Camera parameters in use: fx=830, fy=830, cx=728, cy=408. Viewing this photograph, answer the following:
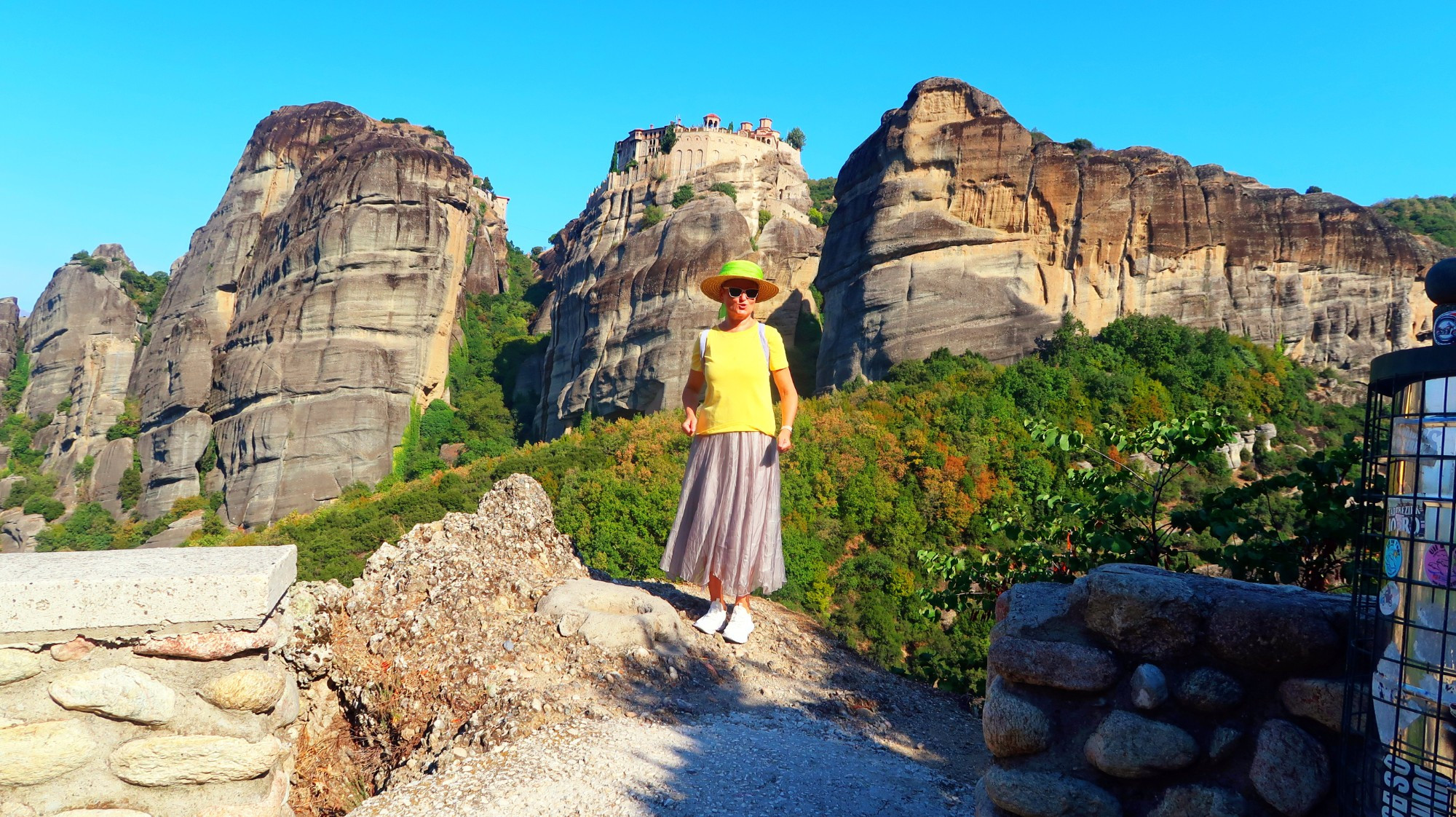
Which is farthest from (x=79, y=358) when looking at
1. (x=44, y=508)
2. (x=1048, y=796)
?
(x=1048, y=796)

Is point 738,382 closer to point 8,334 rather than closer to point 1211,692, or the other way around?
point 1211,692

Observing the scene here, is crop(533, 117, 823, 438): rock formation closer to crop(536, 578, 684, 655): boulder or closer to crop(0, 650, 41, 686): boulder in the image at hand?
crop(536, 578, 684, 655): boulder

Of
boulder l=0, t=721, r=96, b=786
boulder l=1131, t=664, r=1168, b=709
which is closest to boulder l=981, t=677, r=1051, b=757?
boulder l=1131, t=664, r=1168, b=709

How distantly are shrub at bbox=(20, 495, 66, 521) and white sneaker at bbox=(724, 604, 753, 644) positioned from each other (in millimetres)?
37273

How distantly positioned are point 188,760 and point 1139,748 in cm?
297

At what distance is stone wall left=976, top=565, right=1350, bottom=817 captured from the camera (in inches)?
82.5

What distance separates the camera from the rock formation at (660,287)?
91.3 feet

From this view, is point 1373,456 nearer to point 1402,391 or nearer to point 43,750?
point 1402,391

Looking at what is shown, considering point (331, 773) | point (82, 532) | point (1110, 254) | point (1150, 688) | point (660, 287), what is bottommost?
point (82, 532)

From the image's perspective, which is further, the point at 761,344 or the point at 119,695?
the point at 761,344

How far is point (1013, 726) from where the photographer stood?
2.44m

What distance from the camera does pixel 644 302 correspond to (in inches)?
1143

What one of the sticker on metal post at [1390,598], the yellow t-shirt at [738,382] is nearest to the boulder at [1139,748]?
the sticker on metal post at [1390,598]

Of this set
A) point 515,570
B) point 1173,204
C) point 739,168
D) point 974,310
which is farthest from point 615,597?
point 739,168
